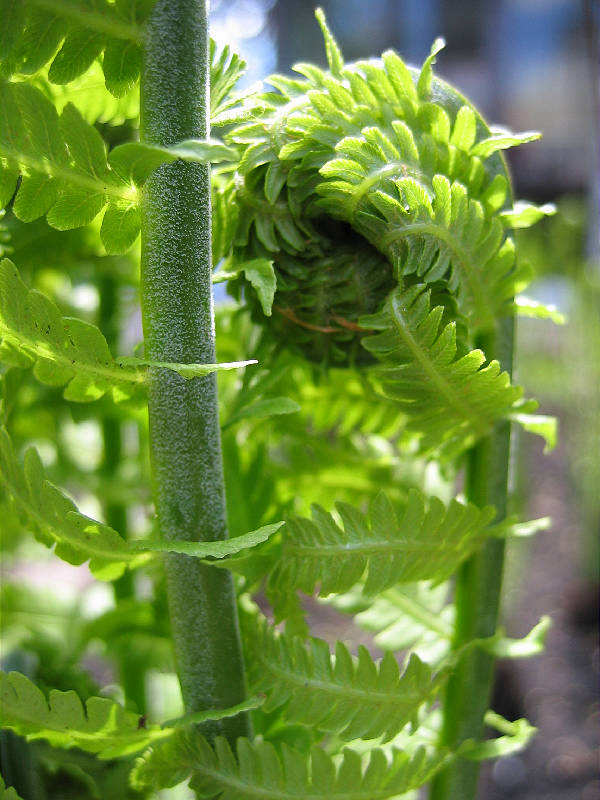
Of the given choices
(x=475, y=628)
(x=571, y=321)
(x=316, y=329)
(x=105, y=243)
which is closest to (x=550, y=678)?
(x=571, y=321)

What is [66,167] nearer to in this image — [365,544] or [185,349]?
[185,349]

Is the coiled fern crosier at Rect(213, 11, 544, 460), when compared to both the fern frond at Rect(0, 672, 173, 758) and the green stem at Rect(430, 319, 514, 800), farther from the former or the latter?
the fern frond at Rect(0, 672, 173, 758)

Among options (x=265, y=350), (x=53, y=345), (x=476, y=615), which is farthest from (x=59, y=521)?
(x=476, y=615)

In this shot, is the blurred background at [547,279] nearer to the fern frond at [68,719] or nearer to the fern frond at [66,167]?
the fern frond at [66,167]

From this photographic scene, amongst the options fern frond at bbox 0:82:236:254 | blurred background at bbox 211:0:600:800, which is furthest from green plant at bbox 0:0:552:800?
blurred background at bbox 211:0:600:800

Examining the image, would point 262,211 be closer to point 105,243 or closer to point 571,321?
point 105,243
